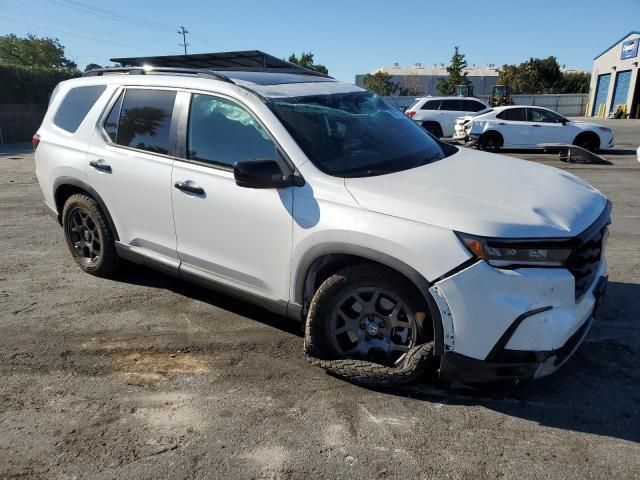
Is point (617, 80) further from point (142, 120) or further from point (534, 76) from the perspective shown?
point (142, 120)

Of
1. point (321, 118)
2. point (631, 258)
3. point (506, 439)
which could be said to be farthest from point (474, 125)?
point (506, 439)

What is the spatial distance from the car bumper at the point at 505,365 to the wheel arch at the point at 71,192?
10.1ft

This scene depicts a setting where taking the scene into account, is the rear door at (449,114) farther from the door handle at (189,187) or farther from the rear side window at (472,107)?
the door handle at (189,187)

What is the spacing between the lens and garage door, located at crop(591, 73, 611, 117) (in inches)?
1768

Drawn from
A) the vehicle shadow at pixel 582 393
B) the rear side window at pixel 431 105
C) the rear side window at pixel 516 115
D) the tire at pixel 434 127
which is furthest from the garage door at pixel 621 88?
the vehicle shadow at pixel 582 393

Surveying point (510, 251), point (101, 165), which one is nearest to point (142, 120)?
point (101, 165)

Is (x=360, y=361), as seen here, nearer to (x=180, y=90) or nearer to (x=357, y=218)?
(x=357, y=218)

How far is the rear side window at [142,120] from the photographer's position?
394cm

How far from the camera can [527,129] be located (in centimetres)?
1588

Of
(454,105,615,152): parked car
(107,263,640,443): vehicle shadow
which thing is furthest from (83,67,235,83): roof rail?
(454,105,615,152): parked car

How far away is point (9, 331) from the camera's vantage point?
3959mm

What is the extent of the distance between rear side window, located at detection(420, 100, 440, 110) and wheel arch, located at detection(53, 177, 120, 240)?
16817mm

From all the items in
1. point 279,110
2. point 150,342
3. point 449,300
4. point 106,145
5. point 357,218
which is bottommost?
point 150,342

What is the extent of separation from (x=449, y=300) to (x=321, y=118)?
1.63 metres
